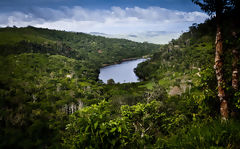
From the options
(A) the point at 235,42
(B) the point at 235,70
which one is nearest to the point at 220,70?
(B) the point at 235,70

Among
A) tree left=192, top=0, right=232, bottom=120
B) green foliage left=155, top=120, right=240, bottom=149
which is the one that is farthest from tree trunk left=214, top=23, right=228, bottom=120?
green foliage left=155, top=120, right=240, bottom=149

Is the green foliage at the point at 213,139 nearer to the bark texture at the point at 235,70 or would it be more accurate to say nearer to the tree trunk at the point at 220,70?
the tree trunk at the point at 220,70

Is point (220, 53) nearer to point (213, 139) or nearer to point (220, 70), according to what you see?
point (220, 70)

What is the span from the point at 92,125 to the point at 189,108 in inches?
270

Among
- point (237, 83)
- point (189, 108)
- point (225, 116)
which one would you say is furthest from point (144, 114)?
point (237, 83)

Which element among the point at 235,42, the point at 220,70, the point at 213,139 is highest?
the point at 235,42

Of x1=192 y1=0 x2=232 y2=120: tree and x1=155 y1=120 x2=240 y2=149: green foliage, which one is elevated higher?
x1=192 y1=0 x2=232 y2=120: tree

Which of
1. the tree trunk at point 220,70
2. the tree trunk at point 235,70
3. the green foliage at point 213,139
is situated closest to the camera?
the green foliage at point 213,139

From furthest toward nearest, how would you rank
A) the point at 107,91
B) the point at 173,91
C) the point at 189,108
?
the point at 107,91
the point at 173,91
the point at 189,108

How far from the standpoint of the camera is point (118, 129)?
5465 mm

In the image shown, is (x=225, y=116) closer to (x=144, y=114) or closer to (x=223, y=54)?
(x=223, y=54)

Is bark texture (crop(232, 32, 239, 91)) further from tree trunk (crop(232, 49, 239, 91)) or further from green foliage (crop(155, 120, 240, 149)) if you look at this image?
green foliage (crop(155, 120, 240, 149))

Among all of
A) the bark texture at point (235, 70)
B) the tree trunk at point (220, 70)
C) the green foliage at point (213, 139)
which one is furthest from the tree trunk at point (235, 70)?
the green foliage at point (213, 139)

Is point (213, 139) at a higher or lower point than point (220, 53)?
lower
